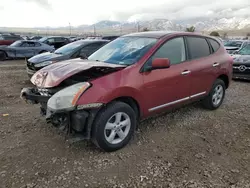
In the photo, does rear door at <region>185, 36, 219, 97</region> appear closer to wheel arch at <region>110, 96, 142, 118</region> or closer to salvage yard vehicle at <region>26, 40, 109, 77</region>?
wheel arch at <region>110, 96, 142, 118</region>

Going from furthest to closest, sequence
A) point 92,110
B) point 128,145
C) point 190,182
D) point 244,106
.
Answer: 1. point 244,106
2. point 128,145
3. point 92,110
4. point 190,182

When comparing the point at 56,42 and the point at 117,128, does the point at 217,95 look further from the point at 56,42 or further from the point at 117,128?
the point at 56,42

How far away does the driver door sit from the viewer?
3.69 meters

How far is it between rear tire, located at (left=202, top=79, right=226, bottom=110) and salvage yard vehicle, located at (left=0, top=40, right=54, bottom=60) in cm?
1201

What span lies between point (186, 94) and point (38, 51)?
12383mm

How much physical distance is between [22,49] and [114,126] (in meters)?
12.8

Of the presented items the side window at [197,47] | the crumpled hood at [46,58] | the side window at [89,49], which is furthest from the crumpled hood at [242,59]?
the crumpled hood at [46,58]

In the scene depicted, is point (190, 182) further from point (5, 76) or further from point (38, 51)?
point (38, 51)

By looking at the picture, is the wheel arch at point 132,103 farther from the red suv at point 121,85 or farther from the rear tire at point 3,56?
the rear tire at point 3,56

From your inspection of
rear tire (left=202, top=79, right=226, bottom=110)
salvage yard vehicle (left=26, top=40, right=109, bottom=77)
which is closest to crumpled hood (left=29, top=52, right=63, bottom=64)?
salvage yard vehicle (left=26, top=40, right=109, bottom=77)

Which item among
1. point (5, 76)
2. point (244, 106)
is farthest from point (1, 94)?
point (244, 106)

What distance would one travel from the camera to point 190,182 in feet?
9.31

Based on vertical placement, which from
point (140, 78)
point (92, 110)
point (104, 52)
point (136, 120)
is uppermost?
point (104, 52)

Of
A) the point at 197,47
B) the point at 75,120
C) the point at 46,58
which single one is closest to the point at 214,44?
the point at 197,47
